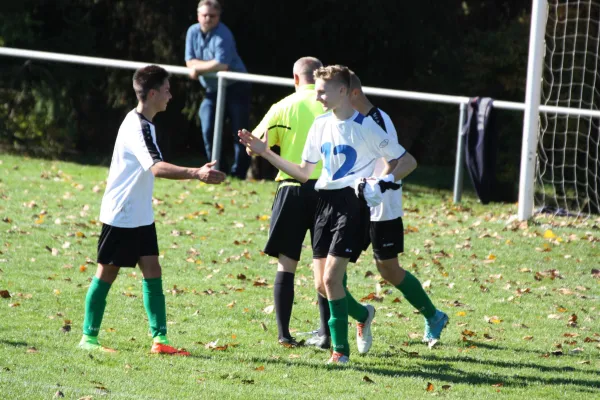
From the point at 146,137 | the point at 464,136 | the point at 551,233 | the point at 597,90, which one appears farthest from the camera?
the point at 597,90

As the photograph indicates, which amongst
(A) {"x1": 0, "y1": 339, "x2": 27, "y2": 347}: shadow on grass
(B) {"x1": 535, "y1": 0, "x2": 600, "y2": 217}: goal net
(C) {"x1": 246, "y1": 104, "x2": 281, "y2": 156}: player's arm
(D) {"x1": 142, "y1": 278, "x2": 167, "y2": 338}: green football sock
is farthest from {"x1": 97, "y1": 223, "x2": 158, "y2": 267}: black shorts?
(B) {"x1": 535, "y1": 0, "x2": 600, "y2": 217}: goal net

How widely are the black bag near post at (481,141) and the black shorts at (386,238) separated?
239 inches

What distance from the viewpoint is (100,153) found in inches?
666

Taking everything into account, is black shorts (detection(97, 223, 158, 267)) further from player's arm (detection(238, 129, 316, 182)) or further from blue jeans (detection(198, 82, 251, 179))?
blue jeans (detection(198, 82, 251, 179))

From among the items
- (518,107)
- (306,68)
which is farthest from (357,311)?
(518,107)

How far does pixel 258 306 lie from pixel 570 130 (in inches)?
353

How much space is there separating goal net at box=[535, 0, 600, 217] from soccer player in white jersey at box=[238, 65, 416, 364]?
8.14 m

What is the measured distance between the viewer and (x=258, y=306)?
8273 mm

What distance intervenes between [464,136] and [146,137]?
7586mm

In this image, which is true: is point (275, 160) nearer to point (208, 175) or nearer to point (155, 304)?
point (208, 175)

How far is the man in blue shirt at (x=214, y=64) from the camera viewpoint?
13477 mm

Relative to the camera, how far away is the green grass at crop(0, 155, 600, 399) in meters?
6.02

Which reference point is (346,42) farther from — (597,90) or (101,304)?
(101,304)

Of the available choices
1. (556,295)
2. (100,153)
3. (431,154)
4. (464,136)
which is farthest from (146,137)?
(431,154)
